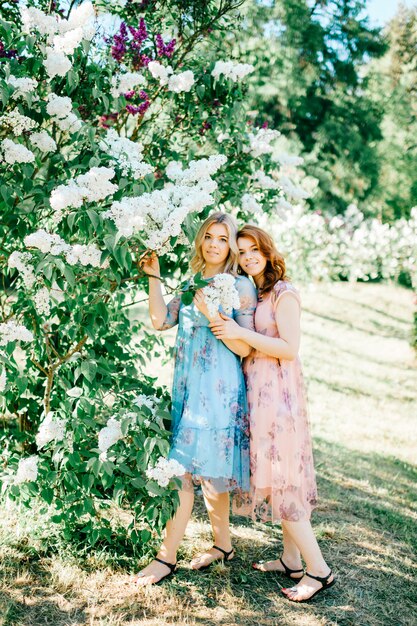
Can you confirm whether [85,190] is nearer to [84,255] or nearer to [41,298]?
[84,255]

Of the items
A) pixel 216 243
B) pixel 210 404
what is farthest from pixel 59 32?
pixel 210 404

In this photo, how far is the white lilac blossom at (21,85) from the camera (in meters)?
2.07

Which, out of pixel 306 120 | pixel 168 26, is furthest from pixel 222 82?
pixel 306 120

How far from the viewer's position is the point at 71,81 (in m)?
2.17

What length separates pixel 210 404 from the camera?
8.56 ft

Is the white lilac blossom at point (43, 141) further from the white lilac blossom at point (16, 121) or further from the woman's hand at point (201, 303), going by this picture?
the woman's hand at point (201, 303)

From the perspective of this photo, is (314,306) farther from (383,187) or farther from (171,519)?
(171,519)

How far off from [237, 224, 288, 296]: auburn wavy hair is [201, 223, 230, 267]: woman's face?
124 mm

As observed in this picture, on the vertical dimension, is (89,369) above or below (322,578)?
above

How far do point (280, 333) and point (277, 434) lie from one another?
1.48 feet

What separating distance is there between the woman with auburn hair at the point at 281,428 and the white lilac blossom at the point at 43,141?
38.7 inches

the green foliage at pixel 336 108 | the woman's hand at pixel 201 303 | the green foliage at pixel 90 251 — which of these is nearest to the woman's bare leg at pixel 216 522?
the green foliage at pixel 90 251

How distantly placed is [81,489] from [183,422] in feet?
1.73

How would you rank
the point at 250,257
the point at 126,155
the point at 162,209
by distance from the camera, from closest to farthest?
the point at 162,209 < the point at 126,155 < the point at 250,257
